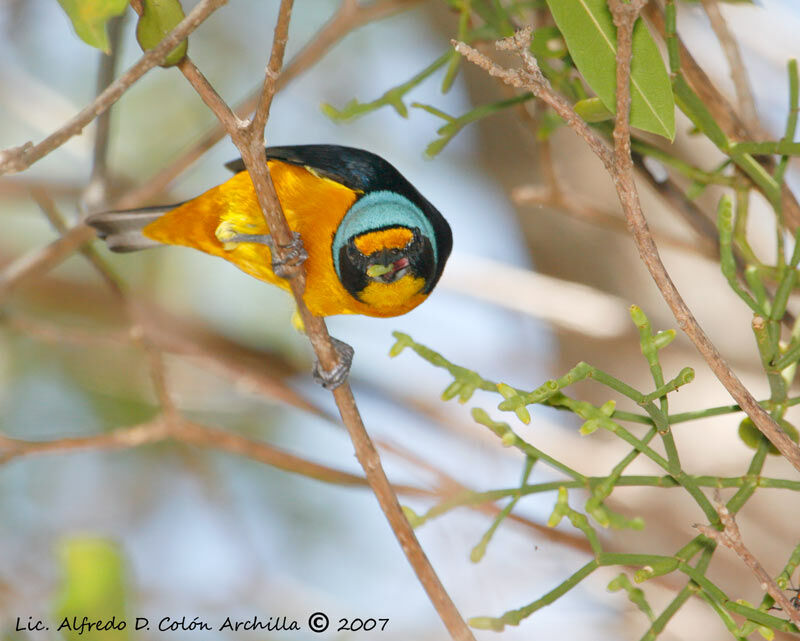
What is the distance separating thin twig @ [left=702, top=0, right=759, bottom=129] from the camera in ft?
5.85

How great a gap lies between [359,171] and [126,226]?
0.73 m

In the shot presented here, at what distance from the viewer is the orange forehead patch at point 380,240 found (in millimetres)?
1972

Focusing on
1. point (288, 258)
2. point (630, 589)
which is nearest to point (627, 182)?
point (630, 589)

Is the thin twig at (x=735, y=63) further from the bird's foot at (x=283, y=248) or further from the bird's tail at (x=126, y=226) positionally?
the bird's tail at (x=126, y=226)

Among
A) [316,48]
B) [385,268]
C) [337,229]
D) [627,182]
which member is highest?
[316,48]

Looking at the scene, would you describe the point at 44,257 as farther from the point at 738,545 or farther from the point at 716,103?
the point at 738,545

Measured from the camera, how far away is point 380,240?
1.97 m

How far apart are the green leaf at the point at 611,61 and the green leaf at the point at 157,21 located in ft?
1.72

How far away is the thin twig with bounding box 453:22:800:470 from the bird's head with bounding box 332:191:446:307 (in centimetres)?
94

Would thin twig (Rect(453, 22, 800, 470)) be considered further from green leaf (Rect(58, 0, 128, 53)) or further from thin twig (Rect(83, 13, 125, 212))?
thin twig (Rect(83, 13, 125, 212))

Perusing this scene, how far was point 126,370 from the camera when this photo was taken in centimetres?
423

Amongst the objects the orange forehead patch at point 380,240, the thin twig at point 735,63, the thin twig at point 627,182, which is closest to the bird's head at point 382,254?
the orange forehead patch at point 380,240

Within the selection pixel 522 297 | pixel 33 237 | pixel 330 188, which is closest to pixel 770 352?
pixel 330 188

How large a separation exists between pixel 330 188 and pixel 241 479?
2.81 meters
